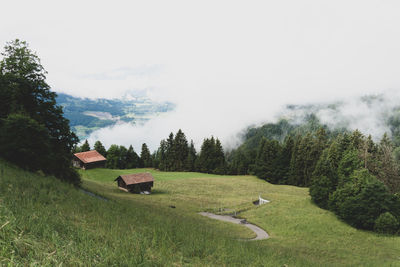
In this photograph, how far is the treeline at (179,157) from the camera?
93812 mm

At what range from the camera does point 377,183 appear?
107 ft

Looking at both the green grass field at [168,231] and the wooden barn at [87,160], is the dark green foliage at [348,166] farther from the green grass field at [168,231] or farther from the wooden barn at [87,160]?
the wooden barn at [87,160]

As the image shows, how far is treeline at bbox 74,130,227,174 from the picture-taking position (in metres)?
93.8

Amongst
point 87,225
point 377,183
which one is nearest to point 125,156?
point 377,183

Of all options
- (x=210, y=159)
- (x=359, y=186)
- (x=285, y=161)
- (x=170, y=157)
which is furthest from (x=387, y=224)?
(x=170, y=157)

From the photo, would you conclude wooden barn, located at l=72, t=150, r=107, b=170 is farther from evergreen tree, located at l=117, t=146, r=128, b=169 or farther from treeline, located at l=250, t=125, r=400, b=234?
treeline, located at l=250, t=125, r=400, b=234

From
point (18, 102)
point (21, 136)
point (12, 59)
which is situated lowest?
point (21, 136)

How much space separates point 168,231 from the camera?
311 inches

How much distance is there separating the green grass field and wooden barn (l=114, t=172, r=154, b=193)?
2.95 metres

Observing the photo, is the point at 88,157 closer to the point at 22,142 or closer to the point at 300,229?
the point at 22,142

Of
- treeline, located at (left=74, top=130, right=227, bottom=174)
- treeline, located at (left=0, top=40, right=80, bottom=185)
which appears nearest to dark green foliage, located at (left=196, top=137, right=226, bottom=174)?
treeline, located at (left=74, top=130, right=227, bottom=174)

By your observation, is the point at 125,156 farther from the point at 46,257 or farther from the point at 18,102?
the point at 46,257

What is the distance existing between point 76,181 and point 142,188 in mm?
23267

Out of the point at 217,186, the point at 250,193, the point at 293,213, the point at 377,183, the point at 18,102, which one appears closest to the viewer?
the point at 18,102
